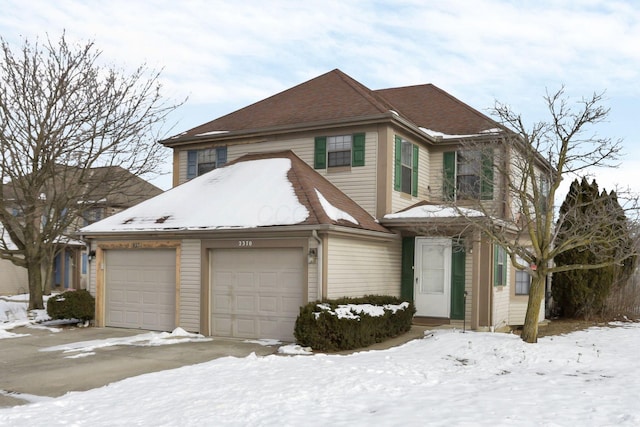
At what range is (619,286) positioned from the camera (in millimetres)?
20547

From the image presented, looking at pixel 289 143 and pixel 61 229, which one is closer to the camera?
pixel 289 143

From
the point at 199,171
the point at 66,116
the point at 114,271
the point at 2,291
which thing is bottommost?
the point at 2,291

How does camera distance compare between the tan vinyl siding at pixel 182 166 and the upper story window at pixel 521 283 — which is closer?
the upper story window at pixel 521 283

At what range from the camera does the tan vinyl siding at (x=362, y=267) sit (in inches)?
552

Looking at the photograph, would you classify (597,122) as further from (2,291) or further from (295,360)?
(2,291)

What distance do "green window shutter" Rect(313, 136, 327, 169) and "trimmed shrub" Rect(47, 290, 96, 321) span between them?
7236 millimetres

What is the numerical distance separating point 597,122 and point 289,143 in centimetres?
852

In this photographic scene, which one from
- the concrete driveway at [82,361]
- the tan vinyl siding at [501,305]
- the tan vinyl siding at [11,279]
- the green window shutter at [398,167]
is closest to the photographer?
the concrete driveway at [82,361]

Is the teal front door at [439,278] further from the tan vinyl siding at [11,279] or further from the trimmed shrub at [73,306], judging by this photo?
the tan vinyl siding at [11,279]

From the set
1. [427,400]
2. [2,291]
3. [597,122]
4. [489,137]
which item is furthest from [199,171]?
[2,291]

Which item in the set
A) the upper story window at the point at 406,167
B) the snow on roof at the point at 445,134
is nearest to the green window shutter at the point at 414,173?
the upper story window at the point at 406,167

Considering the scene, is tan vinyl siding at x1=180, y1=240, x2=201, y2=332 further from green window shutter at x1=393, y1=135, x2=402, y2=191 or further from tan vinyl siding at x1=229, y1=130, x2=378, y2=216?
green window shutter at x1=393, y1=135, x2=402, y2=191

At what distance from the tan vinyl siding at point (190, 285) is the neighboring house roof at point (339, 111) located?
4.61 meters

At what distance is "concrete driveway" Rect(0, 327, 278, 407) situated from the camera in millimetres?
9375
